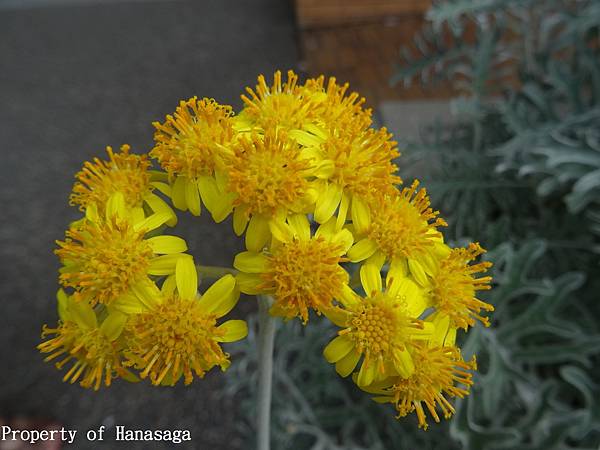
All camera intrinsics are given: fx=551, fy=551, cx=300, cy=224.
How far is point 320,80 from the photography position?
0.52 metres

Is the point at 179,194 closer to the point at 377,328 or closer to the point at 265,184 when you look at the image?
the point at 265,184

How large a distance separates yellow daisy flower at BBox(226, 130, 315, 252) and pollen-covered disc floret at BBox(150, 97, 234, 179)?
0.07 feet

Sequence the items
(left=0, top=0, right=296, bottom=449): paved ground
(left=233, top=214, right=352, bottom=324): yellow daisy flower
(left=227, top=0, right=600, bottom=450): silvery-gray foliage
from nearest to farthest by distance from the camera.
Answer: (left=233, top=214, right=352, bottom=324): yellow daisy flower → (left=227, top=0, right=600, bottom=450): silvery-gray foliage → (left=0, top=0, right=296, bottom=449): paved ground

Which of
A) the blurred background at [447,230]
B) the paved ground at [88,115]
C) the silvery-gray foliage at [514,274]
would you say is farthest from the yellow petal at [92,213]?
the silvery-gray foliage at [514,274]

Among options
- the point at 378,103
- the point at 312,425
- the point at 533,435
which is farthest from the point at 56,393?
the point at 378,103

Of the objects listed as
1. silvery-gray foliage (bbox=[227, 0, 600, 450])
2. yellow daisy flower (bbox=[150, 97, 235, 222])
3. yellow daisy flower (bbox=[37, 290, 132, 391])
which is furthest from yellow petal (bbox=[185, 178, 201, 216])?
silvery-gray foliage (bbox=[227, 0, 600, 450])

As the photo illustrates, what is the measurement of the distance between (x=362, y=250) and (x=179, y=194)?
0.16 m

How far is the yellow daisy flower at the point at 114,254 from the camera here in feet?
1.42

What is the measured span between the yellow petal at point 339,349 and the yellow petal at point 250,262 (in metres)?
0.09

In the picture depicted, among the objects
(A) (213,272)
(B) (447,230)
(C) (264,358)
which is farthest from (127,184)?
(B) (447,230)

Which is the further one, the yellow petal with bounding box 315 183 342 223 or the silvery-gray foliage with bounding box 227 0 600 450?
the silvery-gray foliage with bounding box 227 0 600 450

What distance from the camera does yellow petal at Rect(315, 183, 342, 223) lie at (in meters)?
0.45

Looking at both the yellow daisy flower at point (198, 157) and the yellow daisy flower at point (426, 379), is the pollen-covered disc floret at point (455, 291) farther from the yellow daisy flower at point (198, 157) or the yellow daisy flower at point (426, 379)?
the yellow daisy flower at point (198, 157)

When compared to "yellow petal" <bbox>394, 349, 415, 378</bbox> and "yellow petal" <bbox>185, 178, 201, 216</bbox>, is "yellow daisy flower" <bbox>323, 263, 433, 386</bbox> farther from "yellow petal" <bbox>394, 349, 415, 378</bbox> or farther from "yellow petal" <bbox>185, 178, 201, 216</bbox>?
"yellow petal" <bbox>185, 178, 201, 216</bbox>
